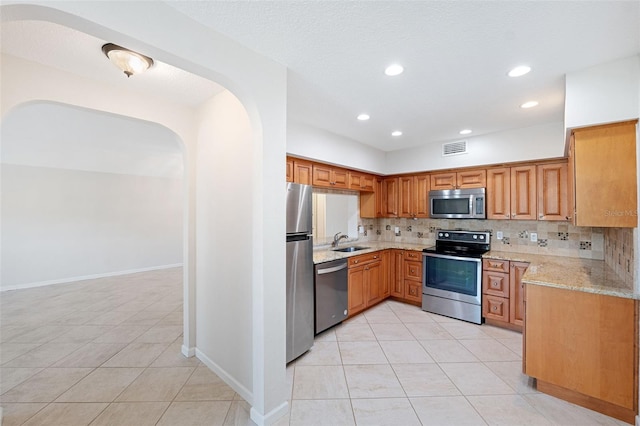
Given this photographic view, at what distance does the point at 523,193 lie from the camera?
11.4 ft

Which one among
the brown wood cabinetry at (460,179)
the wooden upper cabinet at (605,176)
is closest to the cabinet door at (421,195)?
the brown wood cabinetry at (460,179)

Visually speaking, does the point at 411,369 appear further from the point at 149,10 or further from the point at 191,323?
the point at 149,10

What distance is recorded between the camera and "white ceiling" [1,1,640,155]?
1.40 metres

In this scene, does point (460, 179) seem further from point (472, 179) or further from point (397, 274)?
point (397, 274)

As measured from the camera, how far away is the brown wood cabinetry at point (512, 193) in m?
3.41

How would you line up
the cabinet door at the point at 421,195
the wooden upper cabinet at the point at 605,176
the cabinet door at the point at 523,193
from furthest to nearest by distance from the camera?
the cabinet door at the point at 421,195 → the cabinet door at the point at 523,193 → the wooden upper cabinet at the point at 605,176

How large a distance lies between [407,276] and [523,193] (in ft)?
6.51

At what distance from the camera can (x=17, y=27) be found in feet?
4.93

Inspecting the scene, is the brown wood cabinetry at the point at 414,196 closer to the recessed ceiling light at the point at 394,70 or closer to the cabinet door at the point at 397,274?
the cabinet door at the point at 397,274

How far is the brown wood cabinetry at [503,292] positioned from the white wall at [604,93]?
6.25 ft

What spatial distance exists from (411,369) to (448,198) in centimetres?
258

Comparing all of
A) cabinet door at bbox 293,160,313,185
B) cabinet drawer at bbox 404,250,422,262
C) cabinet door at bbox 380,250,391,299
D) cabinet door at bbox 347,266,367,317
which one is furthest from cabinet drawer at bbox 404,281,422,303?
cabinet door at bbox 293,160,313,185

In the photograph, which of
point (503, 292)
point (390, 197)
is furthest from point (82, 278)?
point (503, 292)

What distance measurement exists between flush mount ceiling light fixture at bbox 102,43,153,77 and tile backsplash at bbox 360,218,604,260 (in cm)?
380
